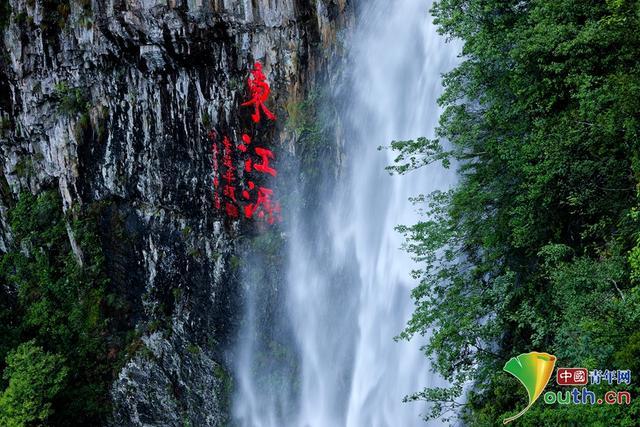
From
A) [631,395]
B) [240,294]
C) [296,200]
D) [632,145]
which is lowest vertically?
[631,395]

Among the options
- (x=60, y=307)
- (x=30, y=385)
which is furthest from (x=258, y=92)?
(x=30, y=385)

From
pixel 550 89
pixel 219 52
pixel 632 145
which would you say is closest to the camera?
pixel 632 145

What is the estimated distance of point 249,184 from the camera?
46.3ft

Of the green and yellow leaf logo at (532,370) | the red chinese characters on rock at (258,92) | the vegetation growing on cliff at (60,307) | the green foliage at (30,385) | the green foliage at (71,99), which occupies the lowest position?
the green and yellow leaf logo at (532,370)

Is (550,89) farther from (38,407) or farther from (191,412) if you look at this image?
(38,407)

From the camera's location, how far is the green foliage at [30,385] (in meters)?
13.6

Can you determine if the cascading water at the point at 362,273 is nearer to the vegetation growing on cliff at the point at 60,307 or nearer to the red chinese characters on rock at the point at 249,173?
the red chinese characters on rock at the point at 249,173

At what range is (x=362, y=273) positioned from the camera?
13.7 meters

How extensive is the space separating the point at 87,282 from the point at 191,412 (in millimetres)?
4718

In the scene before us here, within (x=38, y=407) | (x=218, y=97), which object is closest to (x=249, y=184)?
Answer: (x=218, y=97)

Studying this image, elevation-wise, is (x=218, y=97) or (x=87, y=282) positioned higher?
(x=218, y=97)

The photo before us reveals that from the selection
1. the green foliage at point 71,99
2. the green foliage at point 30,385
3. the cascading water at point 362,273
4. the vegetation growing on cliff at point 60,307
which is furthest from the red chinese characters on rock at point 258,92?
the green foliage at point 30,385

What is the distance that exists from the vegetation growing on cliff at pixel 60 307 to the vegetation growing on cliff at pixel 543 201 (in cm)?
1078

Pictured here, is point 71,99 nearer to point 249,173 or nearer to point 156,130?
point 156,130
